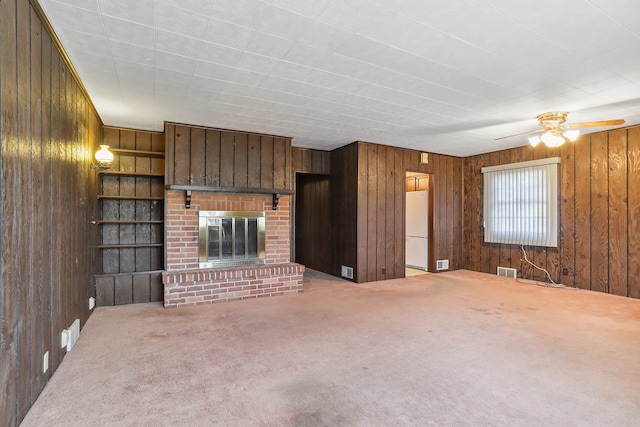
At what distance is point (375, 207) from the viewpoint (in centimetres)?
572

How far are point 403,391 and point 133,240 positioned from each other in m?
4.25

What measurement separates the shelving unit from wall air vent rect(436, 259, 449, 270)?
5.08 metres

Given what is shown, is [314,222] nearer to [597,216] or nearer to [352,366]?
[352,366]

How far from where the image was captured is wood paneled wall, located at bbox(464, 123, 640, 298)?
456 cm

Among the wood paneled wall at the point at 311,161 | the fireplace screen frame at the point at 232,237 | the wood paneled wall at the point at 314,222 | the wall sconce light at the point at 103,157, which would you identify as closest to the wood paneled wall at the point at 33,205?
the wall sconce light at the point at 103,157

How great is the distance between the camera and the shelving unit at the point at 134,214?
432cm

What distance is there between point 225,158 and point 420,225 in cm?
425

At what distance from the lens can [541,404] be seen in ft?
6.44

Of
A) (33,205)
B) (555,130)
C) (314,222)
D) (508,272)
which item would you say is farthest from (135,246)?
(508,272)

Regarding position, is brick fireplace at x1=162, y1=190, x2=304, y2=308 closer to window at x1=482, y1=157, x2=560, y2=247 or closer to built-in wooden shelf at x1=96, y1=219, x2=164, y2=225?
built-in wooden shelf at x1=96, y1=219, x2=164, y2=225

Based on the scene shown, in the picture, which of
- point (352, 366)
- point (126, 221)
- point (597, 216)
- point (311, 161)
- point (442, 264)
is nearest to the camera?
point (352, 366)

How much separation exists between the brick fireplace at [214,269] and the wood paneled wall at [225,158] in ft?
0.72

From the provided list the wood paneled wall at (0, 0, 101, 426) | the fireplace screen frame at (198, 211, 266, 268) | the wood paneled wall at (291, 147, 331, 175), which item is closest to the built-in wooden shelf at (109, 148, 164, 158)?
the fireplace screen frame at (198, 211, 266, 268)

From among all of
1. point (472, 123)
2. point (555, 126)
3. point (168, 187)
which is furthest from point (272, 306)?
point (555, 126)
